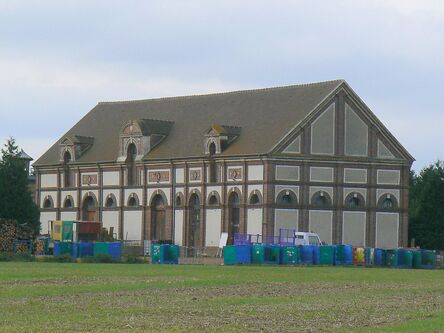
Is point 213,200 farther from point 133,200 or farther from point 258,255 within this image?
point 258,255

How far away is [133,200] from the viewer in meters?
109

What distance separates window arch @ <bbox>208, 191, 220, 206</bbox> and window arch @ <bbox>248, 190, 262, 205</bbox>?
3.38 metres

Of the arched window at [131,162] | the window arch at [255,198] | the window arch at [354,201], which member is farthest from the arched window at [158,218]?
the window arch at [354,201]

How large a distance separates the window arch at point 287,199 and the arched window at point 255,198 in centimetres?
136

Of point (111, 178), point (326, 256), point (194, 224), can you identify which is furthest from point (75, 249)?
point (111, 178)

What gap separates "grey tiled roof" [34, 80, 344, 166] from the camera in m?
101

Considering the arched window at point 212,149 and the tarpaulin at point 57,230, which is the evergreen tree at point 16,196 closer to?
the tarpaulin at point 57,230

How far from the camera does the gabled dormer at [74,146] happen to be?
4550 inches

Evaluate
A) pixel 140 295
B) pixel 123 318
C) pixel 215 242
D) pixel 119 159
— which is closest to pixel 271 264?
pixel 215 242

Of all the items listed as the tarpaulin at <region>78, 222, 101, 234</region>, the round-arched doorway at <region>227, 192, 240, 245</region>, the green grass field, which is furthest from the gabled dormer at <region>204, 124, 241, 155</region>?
the green grass field

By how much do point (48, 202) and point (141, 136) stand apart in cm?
1213

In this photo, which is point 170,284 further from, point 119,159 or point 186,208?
point 119,159

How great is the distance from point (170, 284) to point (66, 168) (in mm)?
67872

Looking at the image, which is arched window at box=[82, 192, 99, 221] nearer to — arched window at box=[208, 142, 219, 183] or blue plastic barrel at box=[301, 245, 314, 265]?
arched window at box=[208, 142, 219, 183]
